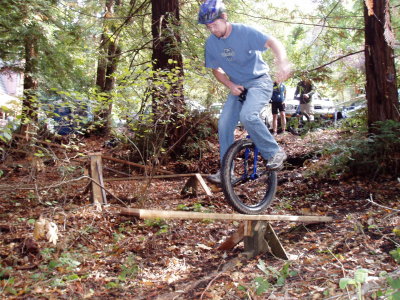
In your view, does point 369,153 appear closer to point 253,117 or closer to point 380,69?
point 380,69

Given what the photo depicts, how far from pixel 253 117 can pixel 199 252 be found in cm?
163

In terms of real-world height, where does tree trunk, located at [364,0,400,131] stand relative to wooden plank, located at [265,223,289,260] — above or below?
above

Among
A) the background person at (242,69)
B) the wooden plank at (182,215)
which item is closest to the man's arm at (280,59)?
the background person at (242,69)

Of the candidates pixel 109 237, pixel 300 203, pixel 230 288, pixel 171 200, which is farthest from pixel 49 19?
pixel 230 288

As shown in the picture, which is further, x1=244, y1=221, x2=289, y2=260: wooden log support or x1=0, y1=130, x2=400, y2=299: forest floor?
x1=244, y1=221, x2=289, y2=260: wooden log support

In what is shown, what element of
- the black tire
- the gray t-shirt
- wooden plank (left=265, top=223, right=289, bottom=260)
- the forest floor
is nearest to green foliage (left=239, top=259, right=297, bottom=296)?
the forest floor

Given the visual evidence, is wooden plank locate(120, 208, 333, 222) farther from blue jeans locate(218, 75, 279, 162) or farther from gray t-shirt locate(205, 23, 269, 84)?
gray t-shirt locate(205, 23, 269, 84)

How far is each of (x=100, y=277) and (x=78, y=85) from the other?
9285 mm

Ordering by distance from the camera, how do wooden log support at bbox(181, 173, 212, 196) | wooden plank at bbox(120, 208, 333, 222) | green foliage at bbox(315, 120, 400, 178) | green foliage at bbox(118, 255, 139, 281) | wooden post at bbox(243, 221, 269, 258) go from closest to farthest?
1. wooden plank at bbox(120, 208, 333, 222)
2. green foliage at bbox(118, 255, 139, 281)
3. wooden post at bbox(243, 221, 269, 258)
4. green foliage at bbox(315, 120, 400, 178)
5. wooden log support at bbox(181, 173, 212, 196)

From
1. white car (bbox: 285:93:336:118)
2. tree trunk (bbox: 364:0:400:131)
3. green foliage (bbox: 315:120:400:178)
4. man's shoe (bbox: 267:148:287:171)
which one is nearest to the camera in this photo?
man's shoe (bbox: 267:148:287:171)

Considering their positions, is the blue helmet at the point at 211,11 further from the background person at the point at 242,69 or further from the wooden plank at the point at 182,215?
the wooden plank at the point at 182,215

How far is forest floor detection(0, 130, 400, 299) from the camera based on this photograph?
3078 millimetres

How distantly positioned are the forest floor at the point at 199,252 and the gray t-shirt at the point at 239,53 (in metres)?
1.87

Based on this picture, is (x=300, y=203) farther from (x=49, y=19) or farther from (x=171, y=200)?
(x=49, y=19)
